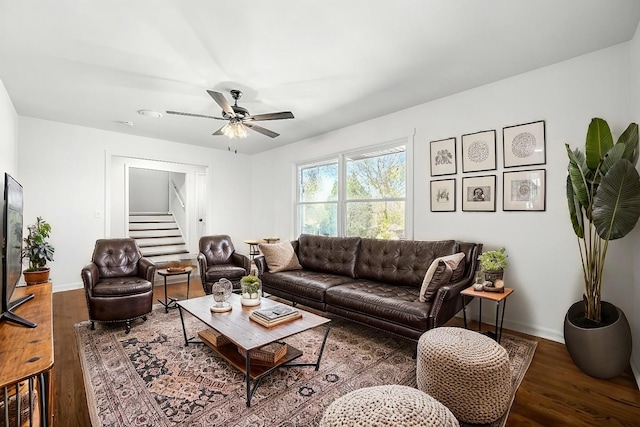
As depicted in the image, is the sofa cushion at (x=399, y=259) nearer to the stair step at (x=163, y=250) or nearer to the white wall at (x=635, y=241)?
the white wall at (x=635, y=241)

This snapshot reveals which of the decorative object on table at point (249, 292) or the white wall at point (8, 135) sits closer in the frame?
the decorative object on table at point (249, 292)

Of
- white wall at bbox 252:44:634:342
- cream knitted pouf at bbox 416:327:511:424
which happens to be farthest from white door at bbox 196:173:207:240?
cream knitted pouf at bbox 416:327:511:424

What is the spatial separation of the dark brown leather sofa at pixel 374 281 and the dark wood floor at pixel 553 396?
2.39 ft

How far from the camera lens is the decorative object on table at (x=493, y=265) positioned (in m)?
2.78

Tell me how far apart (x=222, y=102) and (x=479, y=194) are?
289 centimetres

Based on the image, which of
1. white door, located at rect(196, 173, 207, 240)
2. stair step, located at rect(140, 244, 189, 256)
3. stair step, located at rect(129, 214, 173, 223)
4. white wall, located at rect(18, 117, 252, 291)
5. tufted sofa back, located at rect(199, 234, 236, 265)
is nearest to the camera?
white wall, located at rect(18, 117, 252, 291)

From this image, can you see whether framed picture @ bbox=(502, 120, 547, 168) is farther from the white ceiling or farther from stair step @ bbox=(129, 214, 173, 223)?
stair step @ bbox=(129, 214, 173, 223)

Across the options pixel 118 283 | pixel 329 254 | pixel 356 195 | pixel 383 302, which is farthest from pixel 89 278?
pixel 356 195

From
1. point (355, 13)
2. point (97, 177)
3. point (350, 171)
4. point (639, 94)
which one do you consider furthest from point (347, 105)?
point (97, 177)

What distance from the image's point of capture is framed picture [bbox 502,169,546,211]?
2908 mm

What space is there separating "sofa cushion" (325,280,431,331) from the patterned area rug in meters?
0.31

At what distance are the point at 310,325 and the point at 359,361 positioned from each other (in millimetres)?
596

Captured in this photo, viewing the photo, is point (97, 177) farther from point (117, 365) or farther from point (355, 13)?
point (355, 13)

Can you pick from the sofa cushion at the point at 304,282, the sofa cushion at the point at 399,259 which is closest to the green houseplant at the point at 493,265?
the sofa cushion at the point at 399,259
